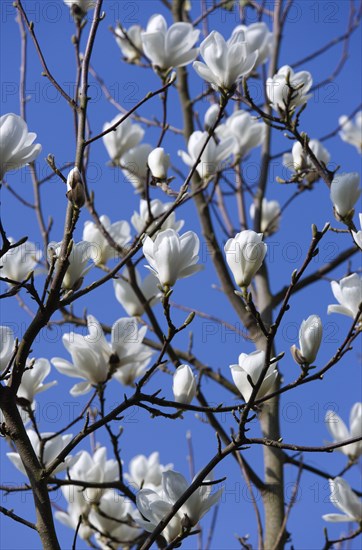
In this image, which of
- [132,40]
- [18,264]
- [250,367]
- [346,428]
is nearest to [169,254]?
[250,367]

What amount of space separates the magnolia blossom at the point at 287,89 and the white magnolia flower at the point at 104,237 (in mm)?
700

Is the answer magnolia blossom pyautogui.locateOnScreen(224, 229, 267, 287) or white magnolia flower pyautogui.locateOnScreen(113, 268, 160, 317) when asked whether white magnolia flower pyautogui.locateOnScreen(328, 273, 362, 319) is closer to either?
magnolia blossom pyautogui.locateOnScreen(224, 229, 267, 287)

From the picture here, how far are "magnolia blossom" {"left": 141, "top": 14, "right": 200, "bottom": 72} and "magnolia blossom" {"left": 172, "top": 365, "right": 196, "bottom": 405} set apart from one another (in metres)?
0.98

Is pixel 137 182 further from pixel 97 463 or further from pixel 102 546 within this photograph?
pixel 102 546

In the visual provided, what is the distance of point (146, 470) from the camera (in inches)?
105

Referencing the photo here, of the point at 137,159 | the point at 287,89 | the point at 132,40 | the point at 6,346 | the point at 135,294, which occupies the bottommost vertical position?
the point at 6,346

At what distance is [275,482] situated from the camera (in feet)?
7.22

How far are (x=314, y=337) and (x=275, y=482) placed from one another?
1047 mm

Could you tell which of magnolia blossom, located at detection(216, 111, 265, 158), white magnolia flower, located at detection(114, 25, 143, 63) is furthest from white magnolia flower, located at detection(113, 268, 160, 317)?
white magnolia flower, located at detection(114, 25, 143, 63)

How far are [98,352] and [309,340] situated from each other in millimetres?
500

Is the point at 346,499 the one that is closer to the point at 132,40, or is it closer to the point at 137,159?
the point at 137,159

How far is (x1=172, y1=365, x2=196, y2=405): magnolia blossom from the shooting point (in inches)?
55.1

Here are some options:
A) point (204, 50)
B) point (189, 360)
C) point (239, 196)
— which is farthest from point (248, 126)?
point (204, 50)

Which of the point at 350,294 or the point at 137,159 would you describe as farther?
the point at 137,159
